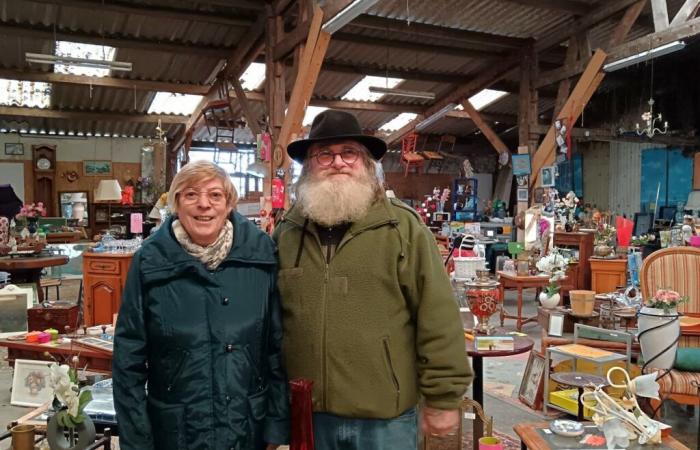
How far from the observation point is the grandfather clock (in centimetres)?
1329

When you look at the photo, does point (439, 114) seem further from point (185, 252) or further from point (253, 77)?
point (185, 252)

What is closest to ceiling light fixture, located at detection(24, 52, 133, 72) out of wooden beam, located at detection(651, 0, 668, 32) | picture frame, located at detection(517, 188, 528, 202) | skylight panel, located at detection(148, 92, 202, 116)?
skylight panel, located at detection(148, 92, 202, 116)

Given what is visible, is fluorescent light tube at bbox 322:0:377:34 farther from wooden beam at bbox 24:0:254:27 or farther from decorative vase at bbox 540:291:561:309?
decorative vase at bbox 540:291:561:309

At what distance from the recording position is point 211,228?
6.07ft

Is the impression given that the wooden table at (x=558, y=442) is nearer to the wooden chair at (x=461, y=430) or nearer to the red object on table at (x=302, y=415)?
the wooden chair at (x=461, y=430)

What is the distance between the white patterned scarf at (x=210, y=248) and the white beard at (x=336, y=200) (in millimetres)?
286

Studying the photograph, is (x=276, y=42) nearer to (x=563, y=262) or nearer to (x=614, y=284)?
(x=563, y=262)

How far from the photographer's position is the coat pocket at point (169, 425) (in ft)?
5.76

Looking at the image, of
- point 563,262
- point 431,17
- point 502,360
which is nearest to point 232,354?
point 502,360

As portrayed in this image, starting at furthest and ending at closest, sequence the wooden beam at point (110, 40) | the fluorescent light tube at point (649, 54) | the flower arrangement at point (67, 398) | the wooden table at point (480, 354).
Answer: the wooden beam at point (110, 40), the fluorescent light tube at point (649, 54), the wooden table at point (480, 354), the flower arrangement at point (67, 398)

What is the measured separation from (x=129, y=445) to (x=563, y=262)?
5251mm

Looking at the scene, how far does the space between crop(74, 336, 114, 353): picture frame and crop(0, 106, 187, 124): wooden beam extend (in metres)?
9.80

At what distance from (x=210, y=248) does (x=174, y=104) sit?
39.1 feet

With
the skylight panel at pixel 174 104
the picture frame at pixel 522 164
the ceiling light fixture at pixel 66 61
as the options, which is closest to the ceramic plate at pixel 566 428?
the ceiling light fixture at pixel 66 61
